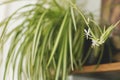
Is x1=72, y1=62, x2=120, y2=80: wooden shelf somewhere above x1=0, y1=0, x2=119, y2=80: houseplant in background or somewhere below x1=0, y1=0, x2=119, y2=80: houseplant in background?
below

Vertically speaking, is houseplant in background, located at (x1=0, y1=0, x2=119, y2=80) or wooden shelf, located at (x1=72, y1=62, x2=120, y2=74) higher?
houseplant in background, located at (x1=0, y1=0, x2=119, y2=80)

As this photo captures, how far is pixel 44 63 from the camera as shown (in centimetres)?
98

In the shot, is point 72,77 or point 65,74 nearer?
point 65,74

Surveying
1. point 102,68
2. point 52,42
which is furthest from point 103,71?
point 52,42

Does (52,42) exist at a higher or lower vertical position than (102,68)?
higher

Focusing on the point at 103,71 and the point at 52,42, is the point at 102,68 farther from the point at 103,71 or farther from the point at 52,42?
the point at 52,42

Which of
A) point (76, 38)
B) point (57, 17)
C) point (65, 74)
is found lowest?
point (65, 74)

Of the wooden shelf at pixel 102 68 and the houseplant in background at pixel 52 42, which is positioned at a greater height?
the houseplant in background at pixel 52 42

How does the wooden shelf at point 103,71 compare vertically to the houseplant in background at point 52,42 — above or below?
below

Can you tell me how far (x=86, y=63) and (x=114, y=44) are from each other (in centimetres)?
14

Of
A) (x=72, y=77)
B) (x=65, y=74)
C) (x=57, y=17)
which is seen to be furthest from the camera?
(x=72, y=77)

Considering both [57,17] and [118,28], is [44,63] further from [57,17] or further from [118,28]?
[118,28]

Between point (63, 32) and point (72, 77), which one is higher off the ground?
point (63, 32)

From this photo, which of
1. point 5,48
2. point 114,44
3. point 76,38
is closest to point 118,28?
point 114,44
